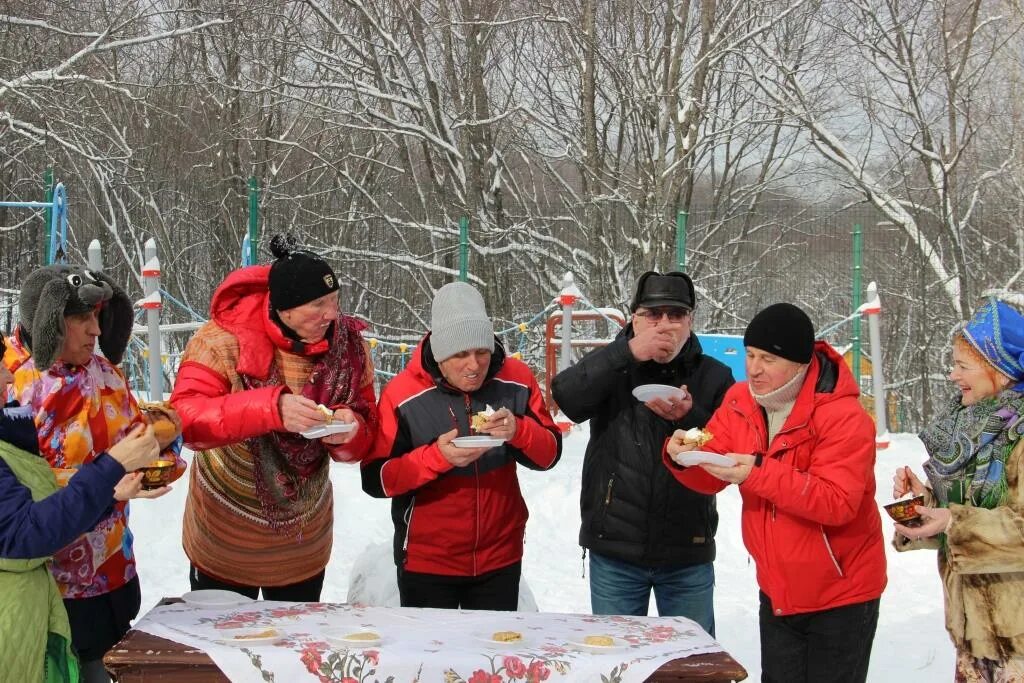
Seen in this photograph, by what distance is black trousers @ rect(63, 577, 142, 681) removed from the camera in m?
2.72

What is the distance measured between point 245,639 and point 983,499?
6.94ft

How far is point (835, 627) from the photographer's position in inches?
112

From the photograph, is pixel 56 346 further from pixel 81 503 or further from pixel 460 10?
pixel 460 10

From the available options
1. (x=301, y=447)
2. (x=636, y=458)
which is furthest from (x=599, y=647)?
(x=301, y=447)

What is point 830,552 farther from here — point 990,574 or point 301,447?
point 301,447

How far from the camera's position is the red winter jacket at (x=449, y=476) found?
317 cm

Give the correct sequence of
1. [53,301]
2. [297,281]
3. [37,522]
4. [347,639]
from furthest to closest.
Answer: [297,281], [53,301], [347,639], [37,522]

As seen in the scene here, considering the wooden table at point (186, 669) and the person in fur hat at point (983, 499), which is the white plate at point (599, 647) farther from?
the person in fur hat at point (983, 499)

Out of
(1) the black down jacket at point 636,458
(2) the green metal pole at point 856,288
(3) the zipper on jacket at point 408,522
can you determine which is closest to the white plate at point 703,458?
(1) the black down jacket at point 636,458

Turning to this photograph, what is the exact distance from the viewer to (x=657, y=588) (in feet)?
11.0

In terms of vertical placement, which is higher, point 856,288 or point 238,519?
point 856,288

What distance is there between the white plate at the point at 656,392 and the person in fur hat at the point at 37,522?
1.54 m

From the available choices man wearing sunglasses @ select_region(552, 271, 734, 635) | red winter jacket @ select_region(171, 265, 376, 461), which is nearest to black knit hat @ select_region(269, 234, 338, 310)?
red winter jacket @ select_region(171, 265, 376, 461)

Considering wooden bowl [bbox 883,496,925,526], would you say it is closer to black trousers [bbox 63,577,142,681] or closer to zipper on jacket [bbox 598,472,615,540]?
zipper on jacket [bbox 598,472,615,540]
